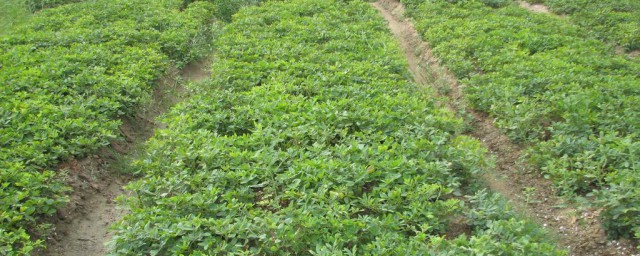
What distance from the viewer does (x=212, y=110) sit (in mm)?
7738

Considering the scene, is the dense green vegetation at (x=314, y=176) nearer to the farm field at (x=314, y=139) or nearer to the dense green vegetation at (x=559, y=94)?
the farm field at (x=314, y=139)

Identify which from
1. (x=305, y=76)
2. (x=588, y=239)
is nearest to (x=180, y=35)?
(x=305, y=76)

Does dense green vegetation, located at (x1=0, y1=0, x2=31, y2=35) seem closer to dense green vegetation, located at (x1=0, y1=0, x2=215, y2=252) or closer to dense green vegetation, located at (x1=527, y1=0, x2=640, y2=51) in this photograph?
dense green vegetation, located at (x1=0, y1=0, x2=215, y2=252)

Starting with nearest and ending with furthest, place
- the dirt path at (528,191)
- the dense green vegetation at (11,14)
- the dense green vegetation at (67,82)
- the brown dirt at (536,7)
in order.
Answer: the dirt path at (528,191) < the dense green vegetation at (67,82) < the dense green vegetation at (11,14) < the brown dirt at (536,7)

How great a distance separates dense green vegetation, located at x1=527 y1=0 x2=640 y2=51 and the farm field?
157 millimetres

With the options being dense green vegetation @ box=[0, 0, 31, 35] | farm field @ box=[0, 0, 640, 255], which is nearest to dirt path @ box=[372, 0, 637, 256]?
farm field @ box=[0, 0, 640, 255]

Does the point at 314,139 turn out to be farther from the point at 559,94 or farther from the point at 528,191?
the point at 559,94

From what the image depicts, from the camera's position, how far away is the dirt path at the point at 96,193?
5.97 m

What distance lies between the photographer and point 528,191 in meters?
6.30

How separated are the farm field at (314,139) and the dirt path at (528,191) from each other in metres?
0.04

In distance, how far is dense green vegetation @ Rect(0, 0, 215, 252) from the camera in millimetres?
5934

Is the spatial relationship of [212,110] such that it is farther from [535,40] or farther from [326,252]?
[535,40]

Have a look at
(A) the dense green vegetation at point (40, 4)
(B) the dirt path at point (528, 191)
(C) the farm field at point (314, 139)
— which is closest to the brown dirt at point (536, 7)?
(C) the farm field at point (314, 139)

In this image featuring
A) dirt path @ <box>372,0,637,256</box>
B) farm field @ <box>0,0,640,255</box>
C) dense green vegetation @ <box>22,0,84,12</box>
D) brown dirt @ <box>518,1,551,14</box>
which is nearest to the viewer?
farm field @ <box>0,0,640,255</box>
